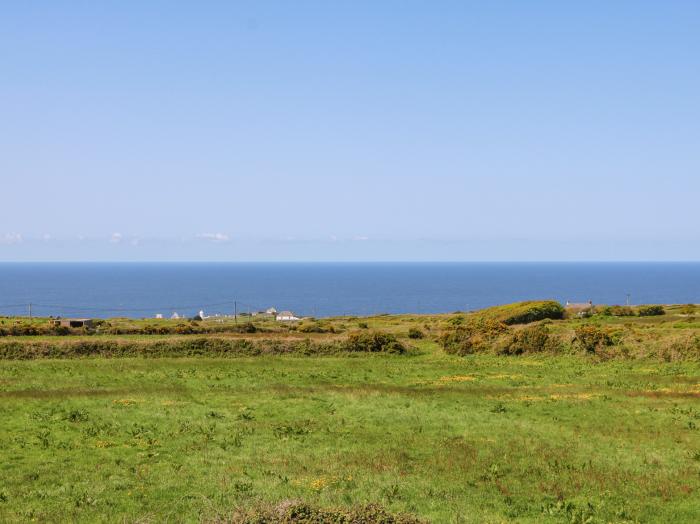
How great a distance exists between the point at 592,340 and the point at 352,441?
3838cm

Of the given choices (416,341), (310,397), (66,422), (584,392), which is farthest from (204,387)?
(416,341)

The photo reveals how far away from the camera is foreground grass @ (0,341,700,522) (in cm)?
2183

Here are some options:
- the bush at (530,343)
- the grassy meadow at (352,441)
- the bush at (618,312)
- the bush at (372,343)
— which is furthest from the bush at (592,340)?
the bush at (618,312)

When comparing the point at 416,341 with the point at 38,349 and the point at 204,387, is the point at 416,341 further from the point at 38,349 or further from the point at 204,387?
the point at 38,349

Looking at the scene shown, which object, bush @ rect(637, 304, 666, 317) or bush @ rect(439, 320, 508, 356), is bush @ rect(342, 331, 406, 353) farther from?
bush @ rect(637, 304, 666, 317)

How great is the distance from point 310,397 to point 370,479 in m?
17.0

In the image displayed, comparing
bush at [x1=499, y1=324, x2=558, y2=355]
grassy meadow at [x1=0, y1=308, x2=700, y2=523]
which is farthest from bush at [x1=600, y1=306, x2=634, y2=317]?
grassy meadow at [x1=0, y1=308, x2=700, y2=523]

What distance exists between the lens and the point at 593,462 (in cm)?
2655

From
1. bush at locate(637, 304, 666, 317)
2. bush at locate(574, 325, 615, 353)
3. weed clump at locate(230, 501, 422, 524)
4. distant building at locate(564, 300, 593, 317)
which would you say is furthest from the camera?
distant building at locate(564, 300, 593, 317)

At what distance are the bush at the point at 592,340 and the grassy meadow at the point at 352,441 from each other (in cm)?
391

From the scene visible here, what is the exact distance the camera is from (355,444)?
29469mm

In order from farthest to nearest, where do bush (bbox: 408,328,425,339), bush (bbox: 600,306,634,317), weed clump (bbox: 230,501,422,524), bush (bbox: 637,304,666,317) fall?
bush (bbox: 637,304,666,317) < bush (bbox: 600,306,634,317) < bush (bbox: 408,328,425,339) < weed clump (bbox: 230,501,422,524)

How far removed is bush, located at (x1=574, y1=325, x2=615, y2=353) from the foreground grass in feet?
30.6

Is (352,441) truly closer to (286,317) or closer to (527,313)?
(527,313)
